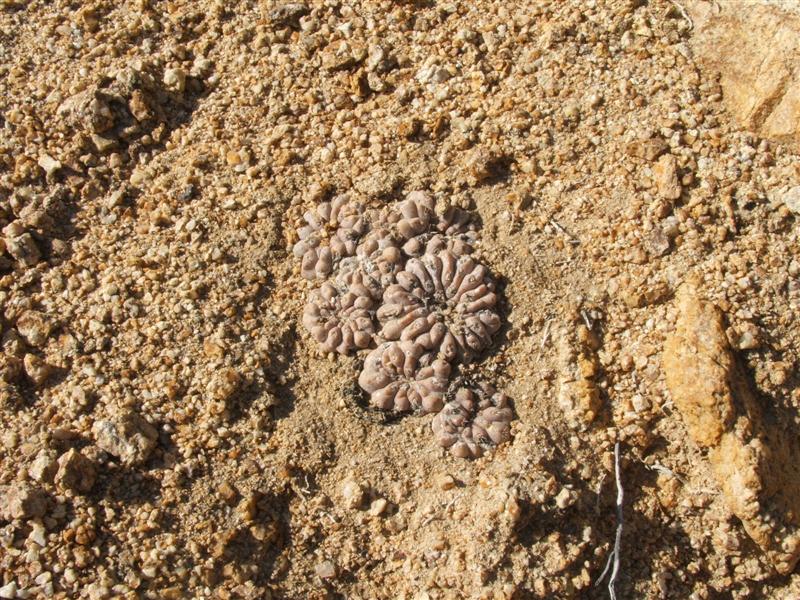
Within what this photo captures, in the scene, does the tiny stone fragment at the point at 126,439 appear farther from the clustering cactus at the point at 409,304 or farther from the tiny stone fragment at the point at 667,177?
the tiny stone fragment at the point at 667,177

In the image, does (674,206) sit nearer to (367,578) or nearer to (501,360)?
(501,360)

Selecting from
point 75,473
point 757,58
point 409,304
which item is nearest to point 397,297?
point 409,304

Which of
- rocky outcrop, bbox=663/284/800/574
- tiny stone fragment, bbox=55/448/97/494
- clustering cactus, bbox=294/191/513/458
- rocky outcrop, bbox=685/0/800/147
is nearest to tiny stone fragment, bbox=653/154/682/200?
rocky outcrop, bbox=685/0/800/147

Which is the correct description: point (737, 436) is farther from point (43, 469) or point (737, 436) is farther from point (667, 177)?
point (43, 469)

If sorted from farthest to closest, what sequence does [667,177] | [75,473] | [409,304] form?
[667,177]
[409,304]
[75,473]

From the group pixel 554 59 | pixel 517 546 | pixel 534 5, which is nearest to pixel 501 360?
pixel 517 546

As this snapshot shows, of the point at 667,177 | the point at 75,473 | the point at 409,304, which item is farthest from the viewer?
the point at 667,177

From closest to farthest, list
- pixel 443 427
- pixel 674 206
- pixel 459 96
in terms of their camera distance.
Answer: pixel 443 427 < pixel 674 206 < pixel 459 96
